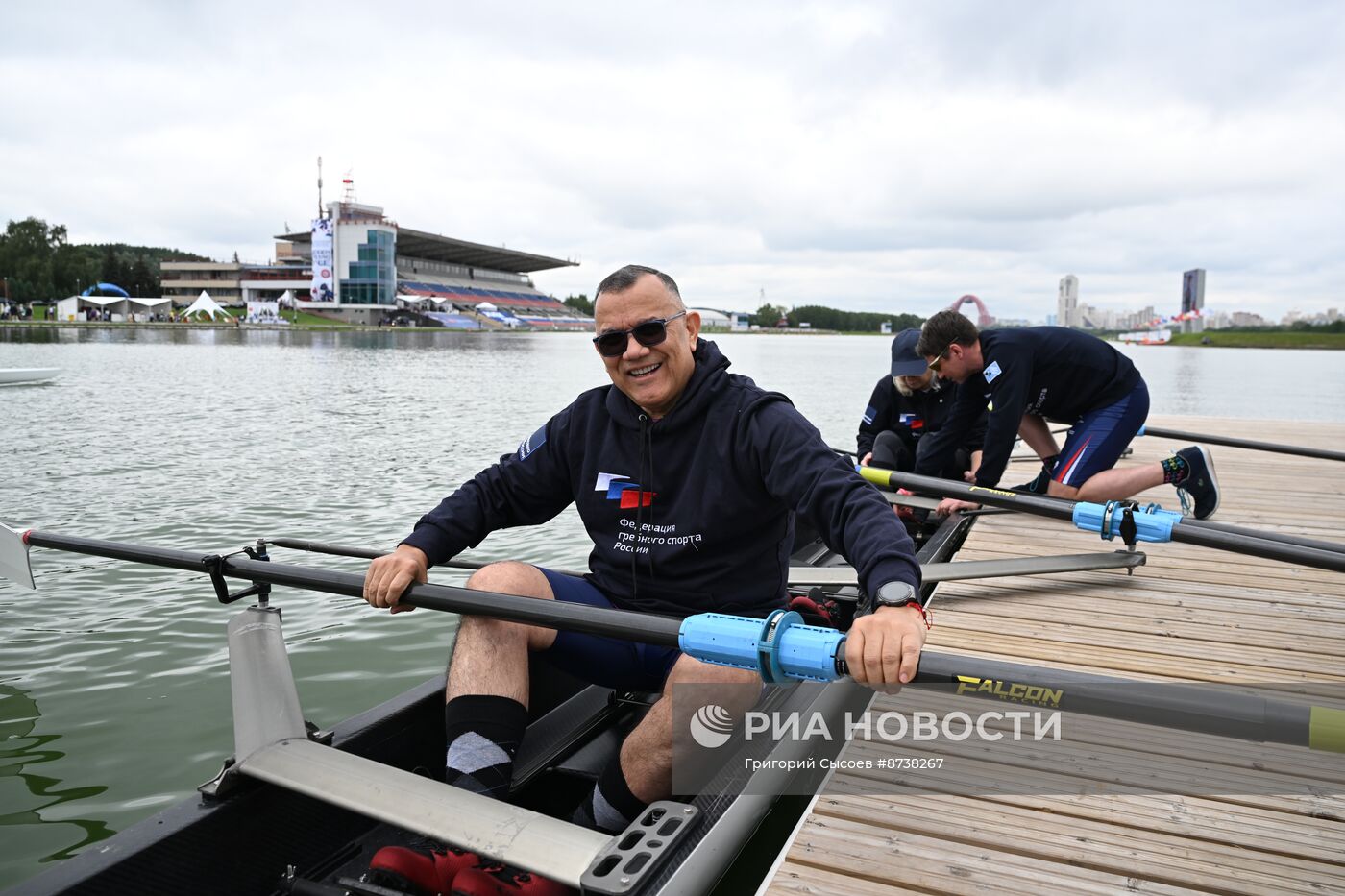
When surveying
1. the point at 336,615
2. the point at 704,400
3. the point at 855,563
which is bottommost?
the point at 336,615

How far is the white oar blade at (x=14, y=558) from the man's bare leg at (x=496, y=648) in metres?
2.57

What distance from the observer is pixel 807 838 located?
7.87ft

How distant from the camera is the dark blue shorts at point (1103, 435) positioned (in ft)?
20.6

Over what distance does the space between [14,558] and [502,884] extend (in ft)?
10.8

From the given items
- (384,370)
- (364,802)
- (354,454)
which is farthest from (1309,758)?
(384,370)

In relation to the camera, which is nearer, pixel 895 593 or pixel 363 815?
pixel 895 593

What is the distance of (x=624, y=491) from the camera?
117 inches

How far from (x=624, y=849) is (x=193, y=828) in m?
1.12

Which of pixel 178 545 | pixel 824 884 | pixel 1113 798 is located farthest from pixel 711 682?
pixel 178 545

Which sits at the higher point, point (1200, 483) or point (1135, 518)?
point (1135, 518)

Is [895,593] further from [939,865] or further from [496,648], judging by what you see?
[496,648]

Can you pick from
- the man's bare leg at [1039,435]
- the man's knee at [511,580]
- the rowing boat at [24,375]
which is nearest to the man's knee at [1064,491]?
the man's bare leg at [1039,435]

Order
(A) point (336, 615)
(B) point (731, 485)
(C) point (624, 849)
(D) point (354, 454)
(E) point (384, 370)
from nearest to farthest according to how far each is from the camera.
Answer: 1. (C) point (624, 849)
2. (B) point (731, 485)
3. (A) point (336, 615)
4. (D) point (354, 454)
5. (E) point (384, 370)

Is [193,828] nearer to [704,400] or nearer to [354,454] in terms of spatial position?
[704,400]
